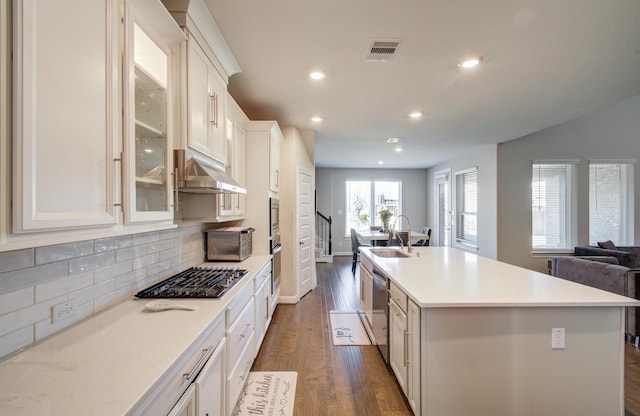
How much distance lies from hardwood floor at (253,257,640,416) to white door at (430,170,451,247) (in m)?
4.51

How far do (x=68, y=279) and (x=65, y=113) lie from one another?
776 millimetres

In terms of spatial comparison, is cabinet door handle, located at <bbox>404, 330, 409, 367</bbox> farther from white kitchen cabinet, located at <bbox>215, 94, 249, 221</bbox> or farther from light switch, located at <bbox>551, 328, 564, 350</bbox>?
white kitchen cabinet, located at <bbox>215, 94, 249, 221</bbox>

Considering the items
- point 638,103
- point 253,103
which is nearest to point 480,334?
point 253,103

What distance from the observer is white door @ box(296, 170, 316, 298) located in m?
4.16

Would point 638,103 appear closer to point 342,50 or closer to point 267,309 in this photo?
point 342,50

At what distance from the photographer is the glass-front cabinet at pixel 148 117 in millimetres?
1154

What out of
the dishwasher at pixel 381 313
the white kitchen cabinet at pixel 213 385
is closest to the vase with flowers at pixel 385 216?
the dishwasher at pixel 381 313

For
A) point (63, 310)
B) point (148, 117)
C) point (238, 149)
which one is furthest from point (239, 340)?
point (238, 149)

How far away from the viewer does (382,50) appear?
2.14 metres

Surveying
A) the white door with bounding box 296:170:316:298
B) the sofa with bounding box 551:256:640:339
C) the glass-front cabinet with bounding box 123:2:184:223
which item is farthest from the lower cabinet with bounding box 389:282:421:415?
the sofa with bounding box 551:256:640:339

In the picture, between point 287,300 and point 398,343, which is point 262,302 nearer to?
point 398,343

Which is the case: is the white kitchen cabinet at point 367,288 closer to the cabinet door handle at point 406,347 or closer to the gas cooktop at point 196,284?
Answer: the cabinet door handle at point 406,347

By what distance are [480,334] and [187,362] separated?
160 cm

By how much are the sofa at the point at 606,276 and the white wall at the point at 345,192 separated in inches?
189
